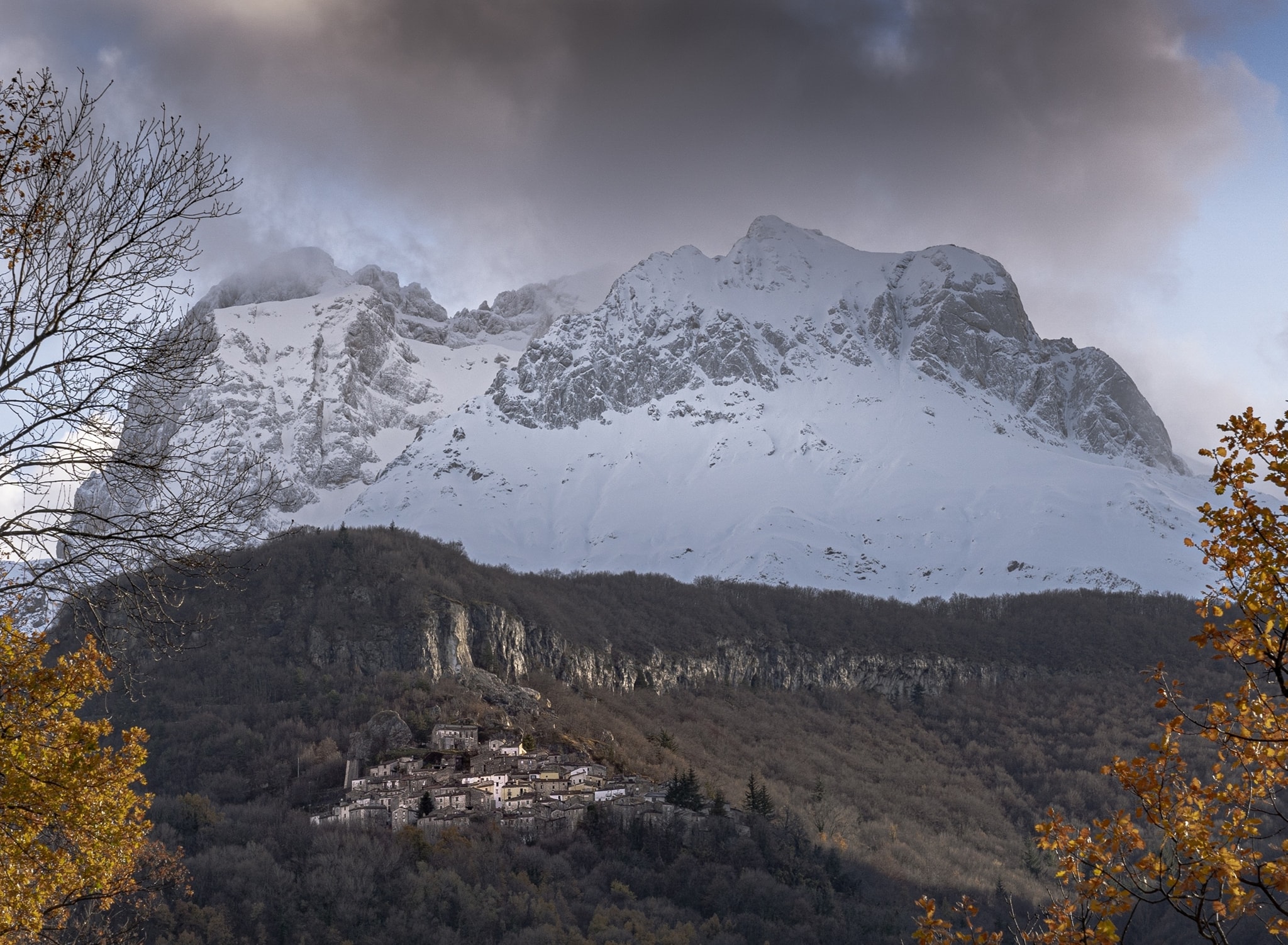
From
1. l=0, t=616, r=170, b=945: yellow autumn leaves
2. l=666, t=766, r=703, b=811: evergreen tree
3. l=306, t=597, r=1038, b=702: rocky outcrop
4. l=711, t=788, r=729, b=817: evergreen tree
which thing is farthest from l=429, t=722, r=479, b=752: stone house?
l=0, t=616, r=170, b=945: yellow autumn leaves

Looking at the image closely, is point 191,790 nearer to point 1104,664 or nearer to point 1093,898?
point 1093,898

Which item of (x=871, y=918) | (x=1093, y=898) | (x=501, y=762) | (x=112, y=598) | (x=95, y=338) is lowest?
(x=871, y=918)

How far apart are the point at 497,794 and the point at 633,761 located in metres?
31.1

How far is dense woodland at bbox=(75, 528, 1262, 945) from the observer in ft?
207

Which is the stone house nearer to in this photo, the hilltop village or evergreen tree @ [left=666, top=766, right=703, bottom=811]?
the hilltop village

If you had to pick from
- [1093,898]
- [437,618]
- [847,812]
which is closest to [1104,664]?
[847,812]

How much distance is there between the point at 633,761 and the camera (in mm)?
110188

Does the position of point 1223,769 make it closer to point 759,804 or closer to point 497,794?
point 497,794

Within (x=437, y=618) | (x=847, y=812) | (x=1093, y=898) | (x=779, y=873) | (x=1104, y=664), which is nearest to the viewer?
(x=1093, y=898)

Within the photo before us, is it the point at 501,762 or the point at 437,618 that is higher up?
the point at 437,618

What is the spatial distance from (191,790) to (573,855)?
117 ft

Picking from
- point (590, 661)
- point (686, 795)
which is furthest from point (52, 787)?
point (590, 661)

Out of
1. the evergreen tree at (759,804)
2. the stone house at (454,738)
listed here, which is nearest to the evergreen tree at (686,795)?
the evergreen tree at (759,804)

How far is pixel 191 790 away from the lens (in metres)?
87.8
